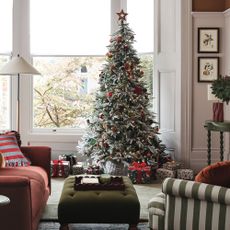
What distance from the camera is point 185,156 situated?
7.15 metres

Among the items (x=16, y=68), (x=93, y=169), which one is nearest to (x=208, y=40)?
(x=93, y=169)

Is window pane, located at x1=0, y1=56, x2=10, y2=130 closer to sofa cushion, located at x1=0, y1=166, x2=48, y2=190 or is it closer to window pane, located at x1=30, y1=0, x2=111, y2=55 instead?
window pane, located at x1=30, y1=0, x2=111, y2=55

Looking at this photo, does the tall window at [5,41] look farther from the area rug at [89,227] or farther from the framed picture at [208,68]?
the area rug at [89,227]

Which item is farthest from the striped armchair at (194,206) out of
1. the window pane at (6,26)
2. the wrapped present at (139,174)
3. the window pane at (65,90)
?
the window pane at (6,26)

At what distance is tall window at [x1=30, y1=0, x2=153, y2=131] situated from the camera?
7.73 m

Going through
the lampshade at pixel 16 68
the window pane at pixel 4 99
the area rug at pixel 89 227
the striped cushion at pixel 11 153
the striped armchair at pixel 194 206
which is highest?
the lampshade at pixel 16 68

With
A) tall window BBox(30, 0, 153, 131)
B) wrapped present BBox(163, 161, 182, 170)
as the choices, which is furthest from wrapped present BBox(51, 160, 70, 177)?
wrapped present BBox(163, 161, 182, 170)

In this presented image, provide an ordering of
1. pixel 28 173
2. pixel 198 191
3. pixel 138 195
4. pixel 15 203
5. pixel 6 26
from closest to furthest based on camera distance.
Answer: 1. pixel 198 191
2. pixel 15 203
3. pixel 28 173
4. pixel 138 195
5. pixel 6 26

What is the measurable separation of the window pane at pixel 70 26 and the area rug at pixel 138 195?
223 centimetres

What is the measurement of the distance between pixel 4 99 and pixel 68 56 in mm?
1205

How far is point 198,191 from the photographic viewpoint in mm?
3178

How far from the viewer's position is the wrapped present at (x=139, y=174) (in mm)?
6415

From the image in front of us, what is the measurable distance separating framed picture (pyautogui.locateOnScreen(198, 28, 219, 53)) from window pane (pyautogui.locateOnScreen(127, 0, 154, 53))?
90cm

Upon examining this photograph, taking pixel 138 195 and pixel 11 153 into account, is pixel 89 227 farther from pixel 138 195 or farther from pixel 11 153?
pixel 138 195
